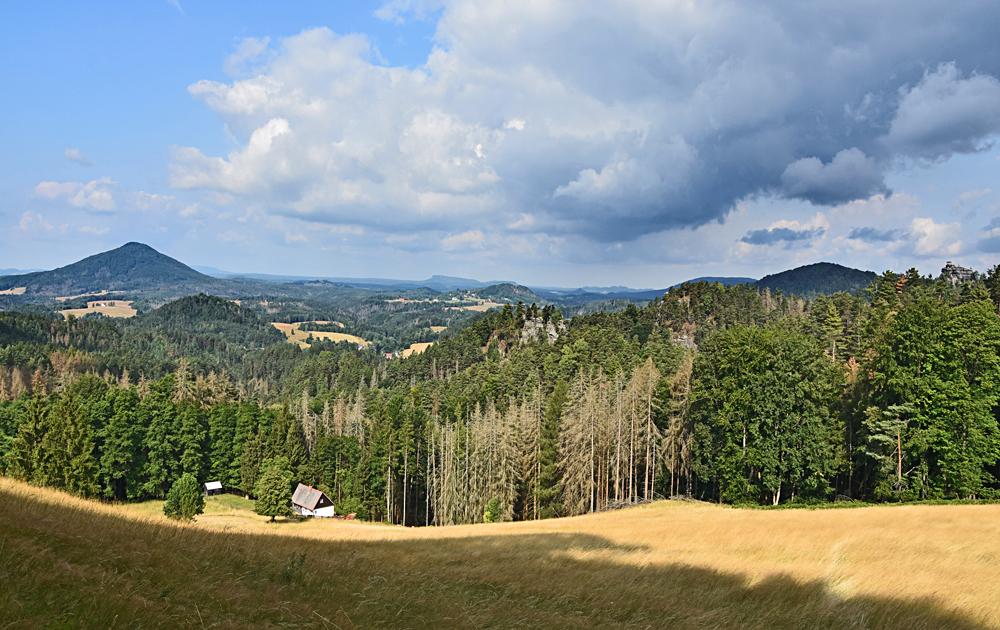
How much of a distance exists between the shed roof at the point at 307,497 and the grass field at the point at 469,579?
2162 inches

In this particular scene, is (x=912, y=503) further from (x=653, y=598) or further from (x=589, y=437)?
(x=653, y=598)

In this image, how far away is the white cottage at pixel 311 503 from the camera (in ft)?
239

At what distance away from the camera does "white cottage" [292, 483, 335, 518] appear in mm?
72875

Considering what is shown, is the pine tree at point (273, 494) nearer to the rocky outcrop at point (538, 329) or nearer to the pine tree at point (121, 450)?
the pine tree at point (121, 450)

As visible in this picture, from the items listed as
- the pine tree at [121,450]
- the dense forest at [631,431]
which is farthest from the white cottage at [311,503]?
the pine tree at [121,450]

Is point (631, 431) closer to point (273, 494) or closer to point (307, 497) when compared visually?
point (273, 494)

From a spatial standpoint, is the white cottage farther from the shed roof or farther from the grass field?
the grass field

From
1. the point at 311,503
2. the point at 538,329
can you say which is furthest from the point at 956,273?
the point at 311,503

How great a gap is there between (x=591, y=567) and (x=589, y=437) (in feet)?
123

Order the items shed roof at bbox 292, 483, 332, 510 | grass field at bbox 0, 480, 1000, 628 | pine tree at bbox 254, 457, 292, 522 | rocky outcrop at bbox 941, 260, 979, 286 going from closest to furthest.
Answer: grass field at bbox 0, 480, 1000, 628 → pine tree at bbox 254, 457, 292, 522 → shed roof at bbox 292, 483, 332, 510 → rocky outcrop at bbox 941, 260, 979, 286

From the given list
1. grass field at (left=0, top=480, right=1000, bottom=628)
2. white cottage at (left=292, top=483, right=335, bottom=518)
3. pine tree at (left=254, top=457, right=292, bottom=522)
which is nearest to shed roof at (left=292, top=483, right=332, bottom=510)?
white cottage at (left=292, top=483, right=335, bottom=518)

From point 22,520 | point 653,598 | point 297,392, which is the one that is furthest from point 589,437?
point 297,392

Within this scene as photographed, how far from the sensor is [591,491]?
54594mm

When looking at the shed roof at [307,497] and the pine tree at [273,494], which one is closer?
the pine tree at [273,494]
